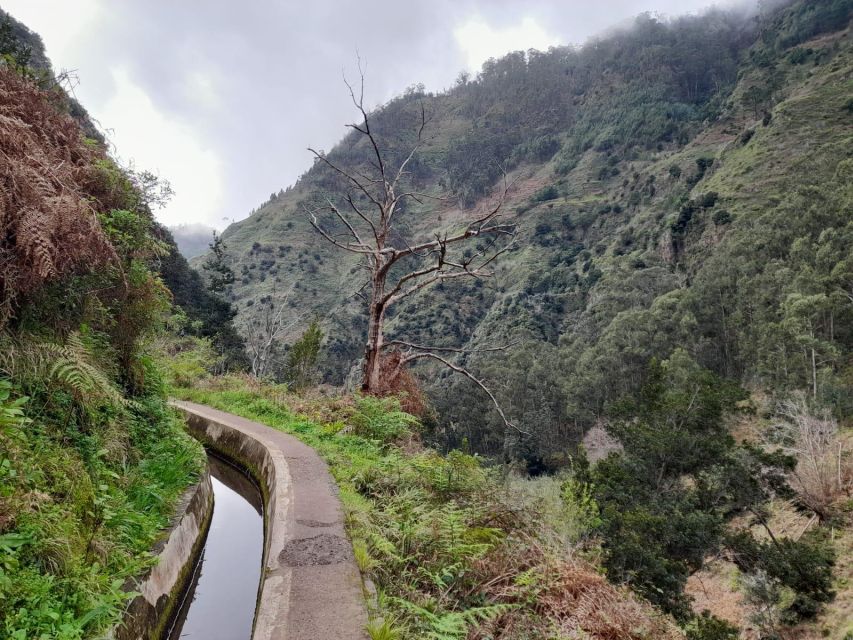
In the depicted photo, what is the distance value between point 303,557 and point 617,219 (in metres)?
101

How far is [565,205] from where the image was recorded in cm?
10800

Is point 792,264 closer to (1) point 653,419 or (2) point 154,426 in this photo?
(1) point 653,419

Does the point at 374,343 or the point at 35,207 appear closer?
the point at 35,207

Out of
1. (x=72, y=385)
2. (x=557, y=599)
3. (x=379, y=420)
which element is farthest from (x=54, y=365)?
(x=379, y=420)

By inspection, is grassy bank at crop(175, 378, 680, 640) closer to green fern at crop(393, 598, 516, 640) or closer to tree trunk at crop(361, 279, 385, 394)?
green fern at crop(393, 598, 516, 640)

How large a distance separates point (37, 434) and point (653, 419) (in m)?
31.6

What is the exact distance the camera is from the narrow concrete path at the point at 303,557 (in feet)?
11.1

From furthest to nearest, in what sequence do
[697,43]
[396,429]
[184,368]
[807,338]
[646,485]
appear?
[697,43] → [807,338] → [646,485] → [184,368] → [396,429]

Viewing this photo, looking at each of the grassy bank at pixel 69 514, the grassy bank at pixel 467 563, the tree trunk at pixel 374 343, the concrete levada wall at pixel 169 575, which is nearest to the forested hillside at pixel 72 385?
the grassy bank at pixel 69 514

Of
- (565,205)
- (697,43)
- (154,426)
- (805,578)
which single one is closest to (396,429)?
(154,426)

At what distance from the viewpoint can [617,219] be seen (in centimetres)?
9525

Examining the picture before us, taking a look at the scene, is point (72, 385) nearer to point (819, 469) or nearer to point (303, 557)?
point (303, 557)

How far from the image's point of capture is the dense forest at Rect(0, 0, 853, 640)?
3846mm

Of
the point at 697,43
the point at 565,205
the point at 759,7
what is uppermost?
the point at 759,7
